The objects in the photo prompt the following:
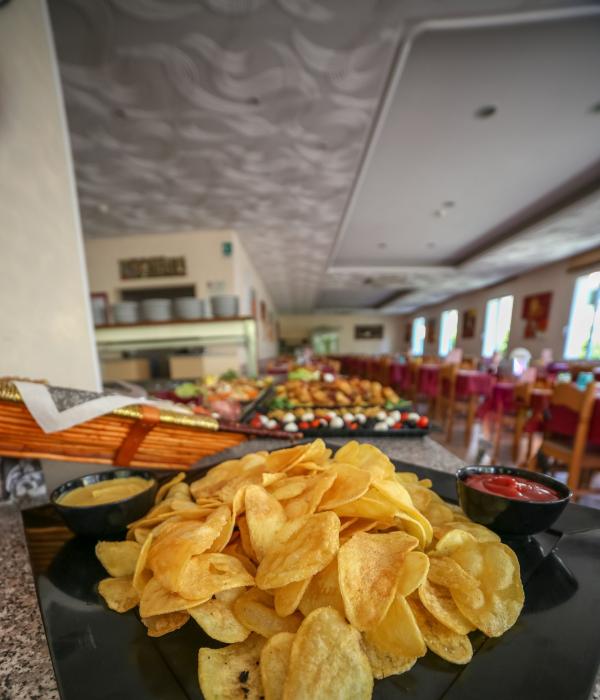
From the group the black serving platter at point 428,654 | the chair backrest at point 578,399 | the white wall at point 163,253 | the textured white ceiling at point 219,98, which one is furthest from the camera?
the white wall at point 163,253

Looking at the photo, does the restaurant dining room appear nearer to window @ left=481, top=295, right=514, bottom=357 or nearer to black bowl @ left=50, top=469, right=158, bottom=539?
black bowl @ left=50, top=469, right=158, bottom=539

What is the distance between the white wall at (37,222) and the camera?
1.05 meters

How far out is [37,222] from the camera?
1146 millimetres

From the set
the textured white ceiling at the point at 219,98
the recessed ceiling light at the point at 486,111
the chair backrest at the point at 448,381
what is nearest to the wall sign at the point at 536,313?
the chair backrest at the point at 448,381

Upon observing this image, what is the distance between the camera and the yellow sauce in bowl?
617 millimetres

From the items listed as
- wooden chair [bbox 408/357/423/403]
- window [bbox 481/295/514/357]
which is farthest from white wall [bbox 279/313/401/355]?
wooden chair [bbox 408/357/423/403]

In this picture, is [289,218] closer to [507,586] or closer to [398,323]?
[507,586]

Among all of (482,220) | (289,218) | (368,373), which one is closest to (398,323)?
(368,373)

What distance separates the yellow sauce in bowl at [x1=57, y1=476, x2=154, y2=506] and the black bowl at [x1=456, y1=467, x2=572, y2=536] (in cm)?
66

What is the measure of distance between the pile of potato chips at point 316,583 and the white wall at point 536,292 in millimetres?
8803

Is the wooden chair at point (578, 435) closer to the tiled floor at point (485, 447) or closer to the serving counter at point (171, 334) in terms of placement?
the tiled floor at point (485, 447)

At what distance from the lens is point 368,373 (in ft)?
31.5

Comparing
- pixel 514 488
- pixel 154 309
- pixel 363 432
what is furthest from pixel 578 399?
pixel 154 309

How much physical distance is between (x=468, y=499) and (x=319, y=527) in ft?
1.04
